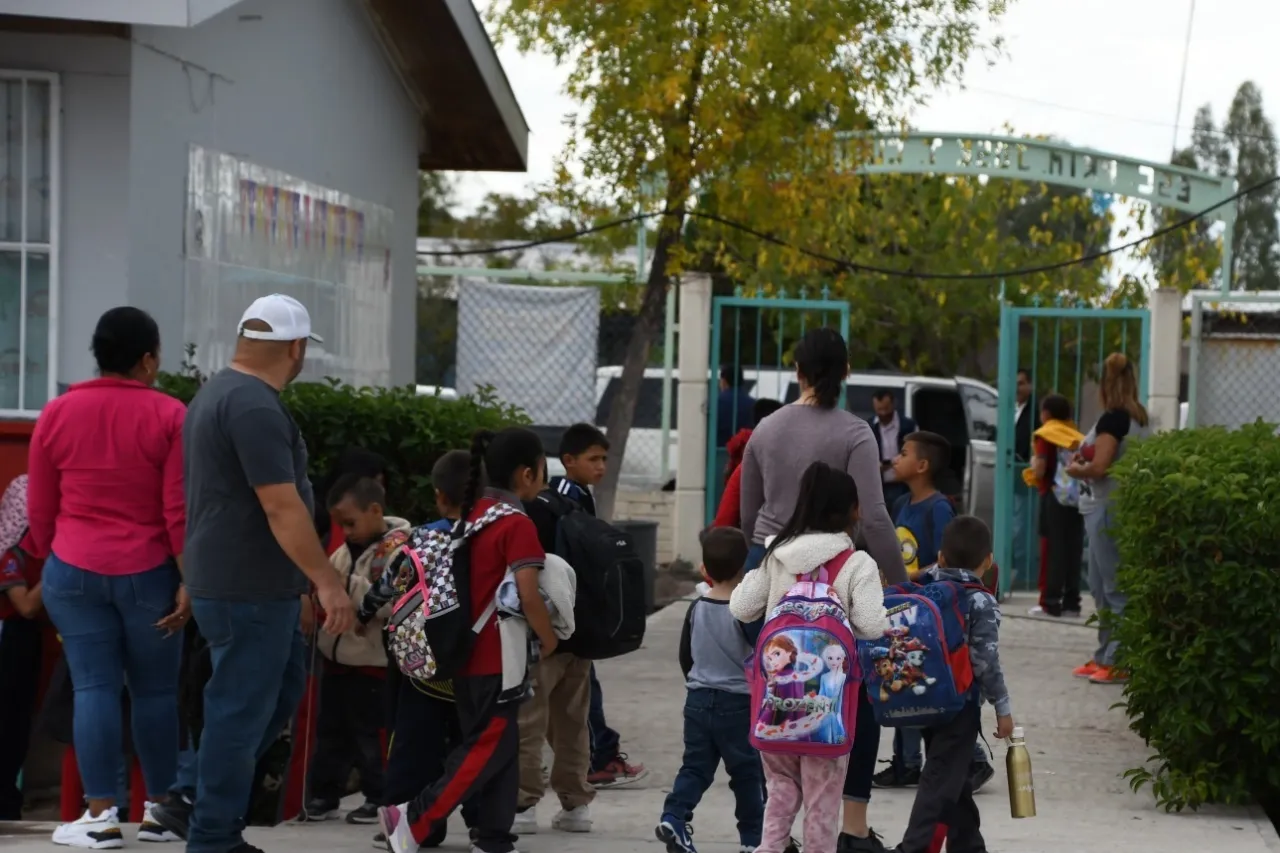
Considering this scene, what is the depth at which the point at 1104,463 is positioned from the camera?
11.1 meters

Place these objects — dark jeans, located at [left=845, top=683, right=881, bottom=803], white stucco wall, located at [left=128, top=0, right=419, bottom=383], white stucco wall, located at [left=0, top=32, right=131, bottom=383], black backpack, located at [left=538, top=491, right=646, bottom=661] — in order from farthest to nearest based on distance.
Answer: white stucco wall, located at [left=128, top=0, right=419, bottom=383]
white stucco wall, located at [left=0, top=32, right=131, bottom=383]
black backpack, located at [left=538, top=491, right=646, bottom=661]
dark jeans, located at [left=845, top=683, right=881, bottom=803]

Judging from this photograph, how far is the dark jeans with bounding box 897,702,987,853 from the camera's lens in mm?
5914

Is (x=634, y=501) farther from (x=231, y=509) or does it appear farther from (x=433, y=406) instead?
(x=231, y=509)

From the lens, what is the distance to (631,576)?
6457mm

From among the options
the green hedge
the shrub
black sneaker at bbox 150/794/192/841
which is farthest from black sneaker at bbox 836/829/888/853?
the shrub

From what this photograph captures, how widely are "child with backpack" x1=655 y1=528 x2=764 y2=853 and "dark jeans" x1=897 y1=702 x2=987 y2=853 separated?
21.7 inches

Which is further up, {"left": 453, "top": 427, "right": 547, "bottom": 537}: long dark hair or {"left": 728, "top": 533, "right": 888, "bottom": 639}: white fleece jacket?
{"left": 453, "top": 427, "right": 547, "bottom": 537}: long dark hair

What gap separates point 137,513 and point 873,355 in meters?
20.6

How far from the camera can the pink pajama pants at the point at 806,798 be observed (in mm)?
5641

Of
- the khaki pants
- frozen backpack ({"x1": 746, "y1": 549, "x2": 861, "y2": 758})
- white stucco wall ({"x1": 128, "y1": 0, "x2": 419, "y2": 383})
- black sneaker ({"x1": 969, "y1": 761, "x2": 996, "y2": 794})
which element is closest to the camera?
frozen backpack ({"x1": 746, "y1": 549, "x2": 861, "y2": 758})

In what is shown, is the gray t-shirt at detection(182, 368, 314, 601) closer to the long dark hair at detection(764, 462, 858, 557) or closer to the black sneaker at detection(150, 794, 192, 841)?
the black sneaker at detection(150, 794, 192, 841)

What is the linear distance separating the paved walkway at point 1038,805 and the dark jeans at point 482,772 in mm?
443

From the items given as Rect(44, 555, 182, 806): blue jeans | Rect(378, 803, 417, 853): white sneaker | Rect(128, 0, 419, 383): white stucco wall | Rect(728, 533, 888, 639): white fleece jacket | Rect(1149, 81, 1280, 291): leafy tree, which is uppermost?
Rect(1149, 81, 1280, 291): leafy tree

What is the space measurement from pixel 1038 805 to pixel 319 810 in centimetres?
287
